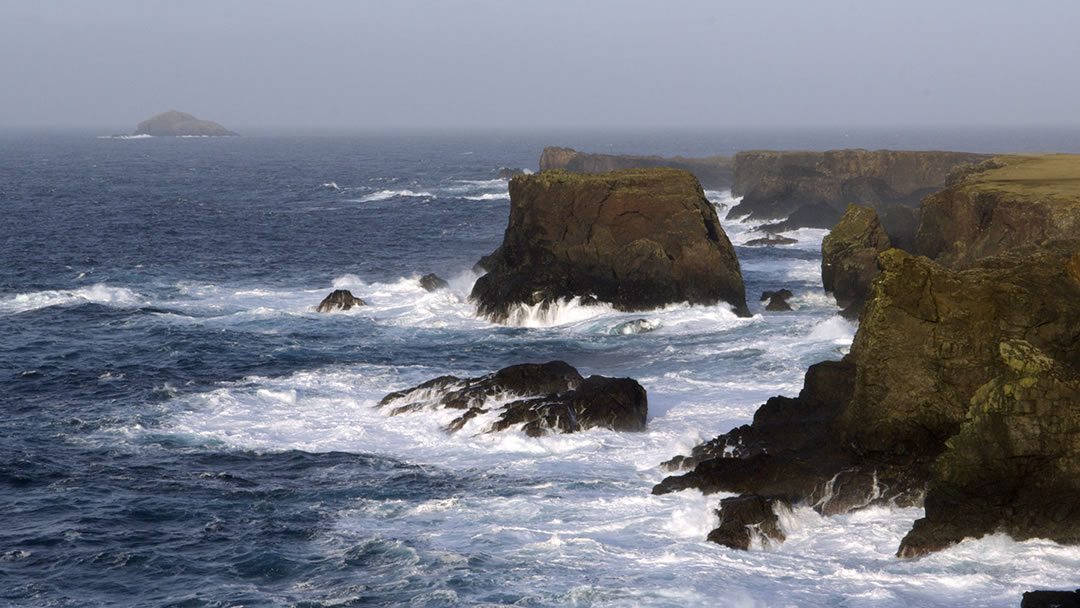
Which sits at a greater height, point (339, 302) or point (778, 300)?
point (778, 300)

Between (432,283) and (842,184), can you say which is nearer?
(432,283)

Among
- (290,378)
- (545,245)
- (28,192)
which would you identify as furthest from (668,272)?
(28,192)

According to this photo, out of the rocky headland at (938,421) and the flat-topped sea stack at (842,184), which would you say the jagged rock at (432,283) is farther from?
the flat-topped sea stack at (842,184)

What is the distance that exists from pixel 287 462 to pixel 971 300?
19.7 metres

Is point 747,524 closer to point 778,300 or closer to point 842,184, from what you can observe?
point 778,300

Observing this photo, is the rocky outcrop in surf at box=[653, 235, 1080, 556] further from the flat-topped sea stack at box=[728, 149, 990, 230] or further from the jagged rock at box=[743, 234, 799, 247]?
the flat-topped sea stack at box=[728, 149, 990, 230]

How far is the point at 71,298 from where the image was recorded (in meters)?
59.2

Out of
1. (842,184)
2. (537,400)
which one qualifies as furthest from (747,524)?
(842,184)

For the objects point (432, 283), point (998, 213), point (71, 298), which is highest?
point (998, 213)

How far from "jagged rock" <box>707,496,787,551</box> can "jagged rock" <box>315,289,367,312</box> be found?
33402 millimetres

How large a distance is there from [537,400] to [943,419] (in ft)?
41.5

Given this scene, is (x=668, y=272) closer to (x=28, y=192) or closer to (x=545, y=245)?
(x=545, y=245)

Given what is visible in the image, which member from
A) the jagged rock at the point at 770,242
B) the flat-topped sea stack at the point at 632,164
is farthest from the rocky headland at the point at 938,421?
the flat-topped sea stack at the point at 632,164

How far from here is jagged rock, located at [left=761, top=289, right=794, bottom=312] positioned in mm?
55219
